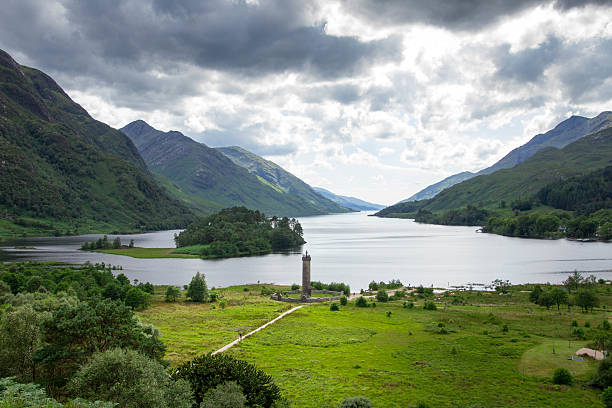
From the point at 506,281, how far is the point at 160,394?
113 metres

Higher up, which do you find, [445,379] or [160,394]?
[160,394]

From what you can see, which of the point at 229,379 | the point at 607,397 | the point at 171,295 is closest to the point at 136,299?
the point at 171,295

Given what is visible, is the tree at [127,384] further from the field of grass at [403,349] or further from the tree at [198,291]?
the tree at [198,291]

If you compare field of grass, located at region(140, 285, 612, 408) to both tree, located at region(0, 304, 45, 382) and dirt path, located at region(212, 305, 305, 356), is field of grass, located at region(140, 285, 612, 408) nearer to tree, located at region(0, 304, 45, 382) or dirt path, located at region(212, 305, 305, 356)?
dirt path, located at region(212, 305, 305, 356)

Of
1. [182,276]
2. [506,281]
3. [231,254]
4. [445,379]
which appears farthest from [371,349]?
[231,254]

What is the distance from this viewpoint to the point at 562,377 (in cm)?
3894

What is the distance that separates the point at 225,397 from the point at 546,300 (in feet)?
242

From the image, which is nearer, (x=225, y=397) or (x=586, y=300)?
(x=225, y=397)

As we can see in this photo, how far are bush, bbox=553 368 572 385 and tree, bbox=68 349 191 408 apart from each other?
3476 centimetres

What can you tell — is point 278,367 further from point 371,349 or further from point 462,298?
point 462,298

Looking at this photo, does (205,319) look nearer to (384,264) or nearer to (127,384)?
(127,384)

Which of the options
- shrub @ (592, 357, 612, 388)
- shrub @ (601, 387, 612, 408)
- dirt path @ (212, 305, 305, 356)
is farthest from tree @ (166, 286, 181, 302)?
shrub @ (601, 387, 612, 408)

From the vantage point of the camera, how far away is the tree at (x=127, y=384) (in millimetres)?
25469

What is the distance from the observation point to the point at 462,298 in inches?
3578
